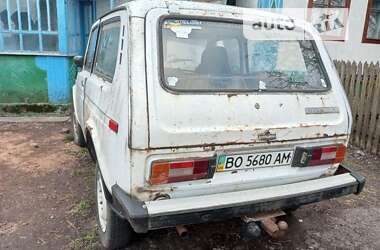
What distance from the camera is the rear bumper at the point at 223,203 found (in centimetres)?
205

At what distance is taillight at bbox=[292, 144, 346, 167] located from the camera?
2.51m

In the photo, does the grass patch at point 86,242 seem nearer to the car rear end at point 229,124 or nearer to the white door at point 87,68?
the car rear end at point 229,124

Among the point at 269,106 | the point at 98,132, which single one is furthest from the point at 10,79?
the point at 269,106

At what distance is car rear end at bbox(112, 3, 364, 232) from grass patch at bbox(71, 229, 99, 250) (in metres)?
0.97

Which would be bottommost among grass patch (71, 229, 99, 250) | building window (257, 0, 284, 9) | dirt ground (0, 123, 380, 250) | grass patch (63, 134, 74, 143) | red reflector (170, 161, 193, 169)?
grass patch (63, 134, 74, 143)

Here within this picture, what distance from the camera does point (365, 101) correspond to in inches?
215

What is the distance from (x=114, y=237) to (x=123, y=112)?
3.62ft

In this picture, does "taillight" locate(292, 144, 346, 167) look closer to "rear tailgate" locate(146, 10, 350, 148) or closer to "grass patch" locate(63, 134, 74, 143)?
"rear tailgate" locate(146, 10, 350, 148)

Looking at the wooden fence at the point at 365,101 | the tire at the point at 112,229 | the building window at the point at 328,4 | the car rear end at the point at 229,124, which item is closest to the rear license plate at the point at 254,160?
the car rear end at the point at 229,124

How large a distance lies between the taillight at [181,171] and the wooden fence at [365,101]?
4056mm

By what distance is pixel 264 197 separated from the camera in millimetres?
2350

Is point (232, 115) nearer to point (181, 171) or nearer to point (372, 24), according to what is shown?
point (181, 171)

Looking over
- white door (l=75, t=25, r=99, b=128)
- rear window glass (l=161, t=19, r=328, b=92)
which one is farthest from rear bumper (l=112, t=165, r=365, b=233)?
white door (l=75, t=25, r=99, b=128)

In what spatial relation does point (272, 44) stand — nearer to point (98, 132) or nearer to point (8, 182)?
point (98, 132)
